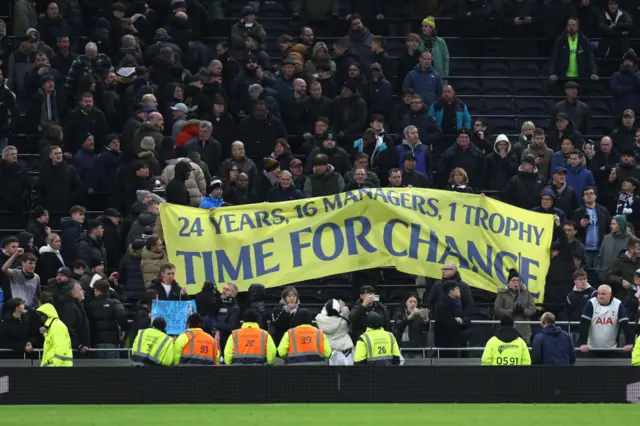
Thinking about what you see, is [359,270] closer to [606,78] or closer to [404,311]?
[404,311]

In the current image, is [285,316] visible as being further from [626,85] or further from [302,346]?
[626,85]

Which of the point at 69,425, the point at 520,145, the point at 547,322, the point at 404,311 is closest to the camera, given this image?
the point at 69,425

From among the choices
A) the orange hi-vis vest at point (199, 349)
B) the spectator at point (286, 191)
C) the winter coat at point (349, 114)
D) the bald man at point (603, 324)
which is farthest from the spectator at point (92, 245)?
the bald man at point (603, 324)

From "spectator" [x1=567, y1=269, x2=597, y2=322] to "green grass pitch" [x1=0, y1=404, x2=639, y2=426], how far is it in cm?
316

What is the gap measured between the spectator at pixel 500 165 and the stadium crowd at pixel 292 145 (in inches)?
1.4

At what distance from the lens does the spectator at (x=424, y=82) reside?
1283 inches

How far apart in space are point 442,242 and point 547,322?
139 inches

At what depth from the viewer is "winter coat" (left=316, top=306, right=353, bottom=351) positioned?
85.2 ft

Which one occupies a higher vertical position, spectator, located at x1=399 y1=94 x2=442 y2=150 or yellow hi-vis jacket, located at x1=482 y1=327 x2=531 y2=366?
spectator, located at x1=399 y1=94 x2=442 y2=150

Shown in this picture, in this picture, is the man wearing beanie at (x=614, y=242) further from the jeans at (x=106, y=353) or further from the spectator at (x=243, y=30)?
the spectator at (x=243, y=30)

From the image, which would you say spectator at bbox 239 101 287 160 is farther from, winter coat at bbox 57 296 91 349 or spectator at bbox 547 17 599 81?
spectator at bbox 547 17 599 81

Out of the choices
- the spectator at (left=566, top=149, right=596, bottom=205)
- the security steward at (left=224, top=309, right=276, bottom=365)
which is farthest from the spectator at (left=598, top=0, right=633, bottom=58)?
the security steward at (left=224, top=309, right=276, bottom=365)

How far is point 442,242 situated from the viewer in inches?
1110

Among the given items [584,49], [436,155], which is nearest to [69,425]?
[436,155]
